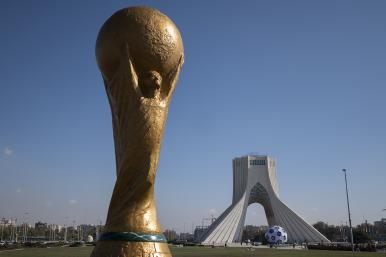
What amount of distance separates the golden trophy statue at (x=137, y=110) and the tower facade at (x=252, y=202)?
4265 cm

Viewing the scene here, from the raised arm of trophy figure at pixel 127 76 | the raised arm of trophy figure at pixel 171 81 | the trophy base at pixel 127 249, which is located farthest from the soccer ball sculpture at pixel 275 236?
the raised arm of trophy figure at pixel 127 76

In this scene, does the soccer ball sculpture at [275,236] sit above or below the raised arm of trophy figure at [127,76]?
below

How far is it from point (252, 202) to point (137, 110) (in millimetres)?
60363

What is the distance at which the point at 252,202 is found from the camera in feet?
211

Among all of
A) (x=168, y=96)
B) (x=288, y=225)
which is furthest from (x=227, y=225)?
(x=168, y=96)

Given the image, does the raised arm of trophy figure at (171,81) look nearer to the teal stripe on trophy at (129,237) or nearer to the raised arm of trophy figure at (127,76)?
the raised arm of trophy figure at (127,76)

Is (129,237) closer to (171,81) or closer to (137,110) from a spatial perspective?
(137,110)

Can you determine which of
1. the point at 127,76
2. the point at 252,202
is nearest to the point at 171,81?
the point at 127,76

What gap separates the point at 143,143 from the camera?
6.22 meters

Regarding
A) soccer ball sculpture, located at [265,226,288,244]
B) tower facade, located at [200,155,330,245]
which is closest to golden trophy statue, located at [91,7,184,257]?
soccer ball sculpture, located at [265,226,288,244]

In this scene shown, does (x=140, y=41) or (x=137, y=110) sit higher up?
(x=140, y=41)

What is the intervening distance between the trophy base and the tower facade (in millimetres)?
42768

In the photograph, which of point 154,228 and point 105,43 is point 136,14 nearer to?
point 105,43

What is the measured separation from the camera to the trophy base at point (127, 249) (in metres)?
5.71
